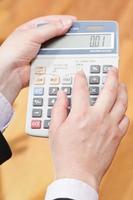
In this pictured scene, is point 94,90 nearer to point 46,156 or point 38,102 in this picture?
point 38,102

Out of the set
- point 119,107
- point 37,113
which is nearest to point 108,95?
point 119,107

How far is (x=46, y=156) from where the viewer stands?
0.77 m

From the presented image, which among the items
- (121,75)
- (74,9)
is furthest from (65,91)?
(74,9)

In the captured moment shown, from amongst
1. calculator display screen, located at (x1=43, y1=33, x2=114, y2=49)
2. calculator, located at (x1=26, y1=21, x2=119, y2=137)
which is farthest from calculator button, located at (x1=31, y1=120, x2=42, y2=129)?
calculator display screen, located at (x1=43, y1=33, x2=114, y2=49)

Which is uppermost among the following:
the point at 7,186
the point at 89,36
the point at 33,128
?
the point at 89,36

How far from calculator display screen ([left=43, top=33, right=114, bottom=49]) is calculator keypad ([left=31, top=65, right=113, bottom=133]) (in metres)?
0.03

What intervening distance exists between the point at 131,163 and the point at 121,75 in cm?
18

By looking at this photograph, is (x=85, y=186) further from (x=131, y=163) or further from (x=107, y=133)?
(x=131, y=163)

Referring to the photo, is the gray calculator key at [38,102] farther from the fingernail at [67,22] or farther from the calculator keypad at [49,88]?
the fingernail at [67,22]

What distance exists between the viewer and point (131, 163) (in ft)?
2.41

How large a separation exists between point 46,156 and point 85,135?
28 centimetres

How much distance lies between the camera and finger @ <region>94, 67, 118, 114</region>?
0.52 m

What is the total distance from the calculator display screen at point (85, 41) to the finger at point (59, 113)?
113 mm

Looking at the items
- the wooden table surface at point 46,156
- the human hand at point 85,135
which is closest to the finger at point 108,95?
the human hand at point 85,135
